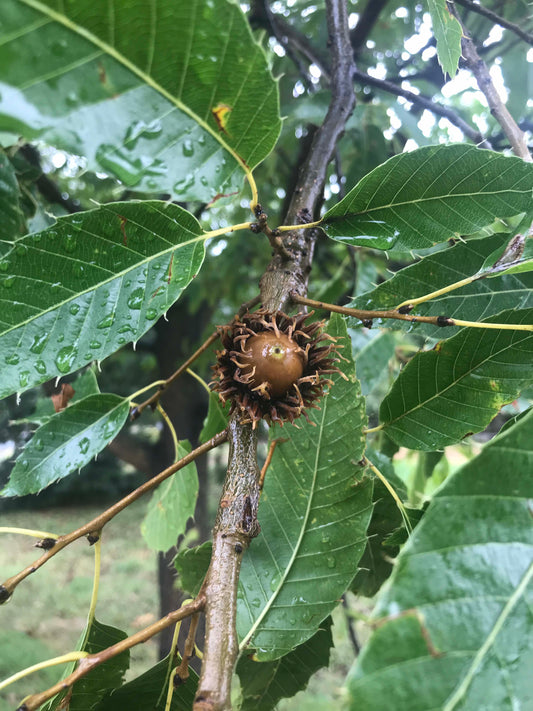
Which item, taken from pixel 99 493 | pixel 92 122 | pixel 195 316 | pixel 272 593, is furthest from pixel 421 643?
pixel 99 493

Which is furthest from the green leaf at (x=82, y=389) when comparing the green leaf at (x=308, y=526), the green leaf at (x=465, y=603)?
the green leaf at (x=465, y=603)

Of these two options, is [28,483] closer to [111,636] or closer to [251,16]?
[111,636]

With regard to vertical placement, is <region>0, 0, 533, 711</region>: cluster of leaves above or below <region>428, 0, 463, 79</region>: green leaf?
below

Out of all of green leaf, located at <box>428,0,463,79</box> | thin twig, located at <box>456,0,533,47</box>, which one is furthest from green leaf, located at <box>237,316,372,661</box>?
thin twig, located at <box>456,0,533,47</box>

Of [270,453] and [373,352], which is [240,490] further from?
[373,352]

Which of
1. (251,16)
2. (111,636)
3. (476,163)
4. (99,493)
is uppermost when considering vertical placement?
(99,493)

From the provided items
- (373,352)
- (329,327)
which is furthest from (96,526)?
(373,352)

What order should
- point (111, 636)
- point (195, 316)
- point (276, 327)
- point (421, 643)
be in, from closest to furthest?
point (421, 643), point (276, 327), point (111, 636), point (195, 316)

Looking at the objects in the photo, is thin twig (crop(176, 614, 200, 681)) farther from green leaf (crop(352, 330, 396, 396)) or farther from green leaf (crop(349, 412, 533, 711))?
green leaf (crop(352, 330, 396, 396))
